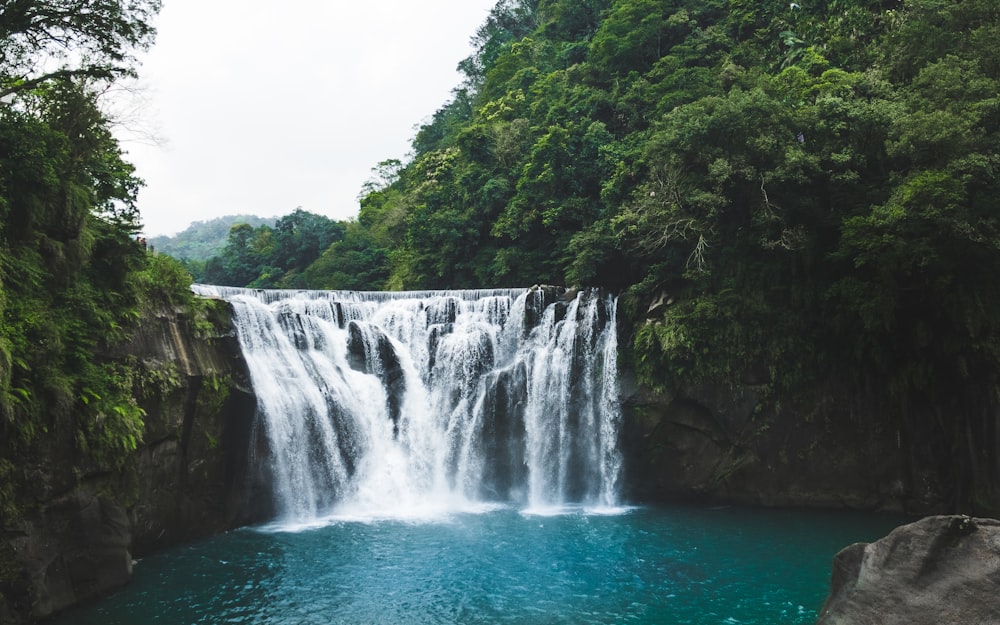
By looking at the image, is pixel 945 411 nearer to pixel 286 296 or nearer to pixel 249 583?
pixel 249 583

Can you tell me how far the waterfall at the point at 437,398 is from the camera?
685 inches

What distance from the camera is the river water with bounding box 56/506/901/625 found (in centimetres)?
1070

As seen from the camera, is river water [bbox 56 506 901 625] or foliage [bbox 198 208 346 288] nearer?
river water [bbox 56 506 901 625]

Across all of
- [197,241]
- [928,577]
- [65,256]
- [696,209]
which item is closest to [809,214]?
[696,209]

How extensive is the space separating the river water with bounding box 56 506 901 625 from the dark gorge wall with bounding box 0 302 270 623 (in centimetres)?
55

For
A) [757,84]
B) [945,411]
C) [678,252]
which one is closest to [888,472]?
[945,411]

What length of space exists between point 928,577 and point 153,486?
529 inches

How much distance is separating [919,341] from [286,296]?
57.0 ft

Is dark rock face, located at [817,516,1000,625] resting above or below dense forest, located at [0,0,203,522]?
below

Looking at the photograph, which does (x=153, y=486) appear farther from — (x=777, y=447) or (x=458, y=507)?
(x=777, y=447)

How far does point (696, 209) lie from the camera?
18906mm

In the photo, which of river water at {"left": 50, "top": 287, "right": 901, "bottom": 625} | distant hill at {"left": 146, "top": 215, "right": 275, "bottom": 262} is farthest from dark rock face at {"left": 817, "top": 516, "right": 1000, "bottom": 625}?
distant hill at {"left": 146, "top": 215, "right": 275, "bottom": 262}

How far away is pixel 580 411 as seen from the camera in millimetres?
19125

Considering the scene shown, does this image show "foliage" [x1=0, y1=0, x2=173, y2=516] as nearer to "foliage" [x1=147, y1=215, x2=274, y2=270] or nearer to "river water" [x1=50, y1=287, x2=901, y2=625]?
"river water" [x1=50, y1=287, x2=901, y2=625]
